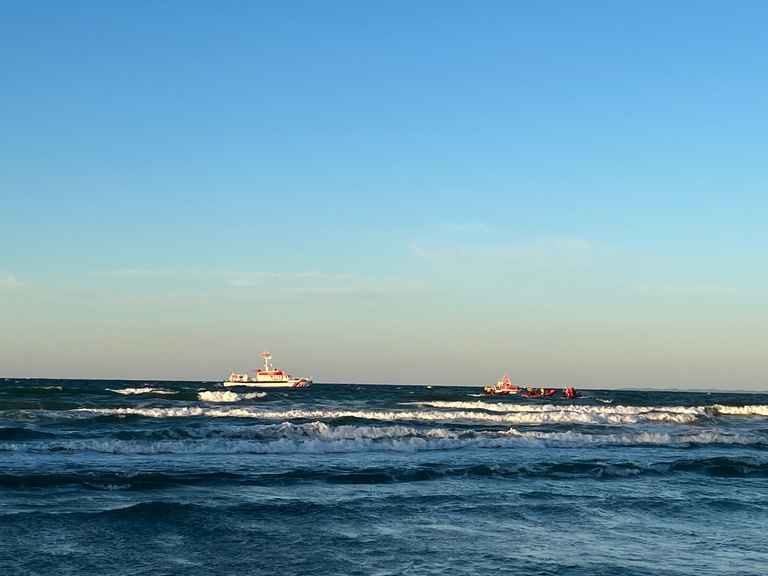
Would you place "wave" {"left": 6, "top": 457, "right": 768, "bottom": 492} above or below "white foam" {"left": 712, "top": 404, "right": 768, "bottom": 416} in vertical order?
above

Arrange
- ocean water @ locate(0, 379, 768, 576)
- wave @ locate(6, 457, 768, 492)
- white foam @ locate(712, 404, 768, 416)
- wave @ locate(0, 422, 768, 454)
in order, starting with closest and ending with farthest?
1. ocean water @ locate(0, 379, 768, 576)
2. wave @ locate(6, 457, 768, 492)
3. wave @ locate(0, 422, 768, 454)
4. white foam @ locate(712, 404, 768, 416)

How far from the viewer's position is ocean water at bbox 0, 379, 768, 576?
1053 cm

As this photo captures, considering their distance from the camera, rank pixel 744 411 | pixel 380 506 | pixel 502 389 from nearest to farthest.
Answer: pixel 380 506
pixel 744 411
pixel 502 389

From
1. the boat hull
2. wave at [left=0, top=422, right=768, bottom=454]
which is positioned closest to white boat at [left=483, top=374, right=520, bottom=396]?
the boat hull

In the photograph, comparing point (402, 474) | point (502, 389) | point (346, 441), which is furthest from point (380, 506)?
point (502, 389)

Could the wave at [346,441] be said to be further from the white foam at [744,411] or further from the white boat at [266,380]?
the white boat at [266,380]

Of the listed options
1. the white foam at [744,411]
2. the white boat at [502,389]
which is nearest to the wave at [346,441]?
the white foam at [744,411]

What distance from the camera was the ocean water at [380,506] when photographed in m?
10.5

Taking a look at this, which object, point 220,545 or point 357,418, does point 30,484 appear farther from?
point 357,418

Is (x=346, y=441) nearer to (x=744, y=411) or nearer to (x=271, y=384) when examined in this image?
(x=744, y=411)

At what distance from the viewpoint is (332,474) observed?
18.5m

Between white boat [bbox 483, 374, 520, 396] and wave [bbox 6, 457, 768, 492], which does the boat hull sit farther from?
wave [bbox 6, 457, 768, 492]

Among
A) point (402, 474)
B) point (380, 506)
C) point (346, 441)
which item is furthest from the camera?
point (346, 441)

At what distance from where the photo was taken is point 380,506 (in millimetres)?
14688
